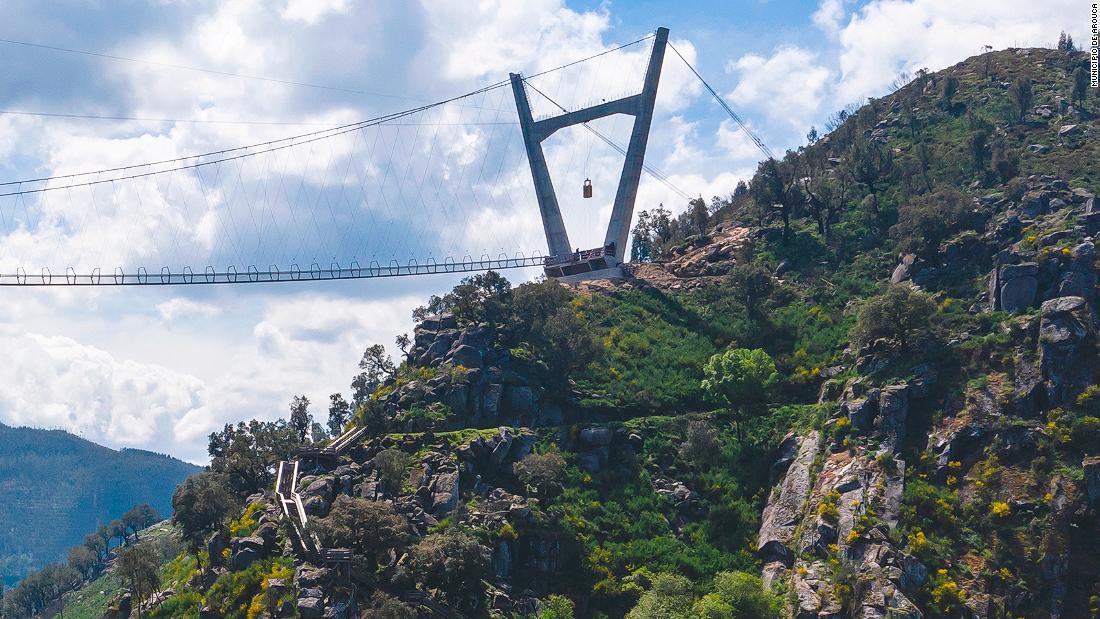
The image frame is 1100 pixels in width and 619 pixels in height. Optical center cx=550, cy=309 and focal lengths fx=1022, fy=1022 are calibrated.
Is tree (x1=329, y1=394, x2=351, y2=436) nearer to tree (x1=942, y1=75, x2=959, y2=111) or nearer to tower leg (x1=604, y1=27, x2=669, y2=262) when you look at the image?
tower leg (x1=604, y1=27, x2=669, y2=262)

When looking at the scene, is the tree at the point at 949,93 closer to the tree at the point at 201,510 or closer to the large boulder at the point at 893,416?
the large boulder at the point at 893,416

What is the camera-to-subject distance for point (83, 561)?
4724 inches

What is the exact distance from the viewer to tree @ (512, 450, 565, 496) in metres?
66.7

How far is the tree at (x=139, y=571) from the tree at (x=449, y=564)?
19733 mm

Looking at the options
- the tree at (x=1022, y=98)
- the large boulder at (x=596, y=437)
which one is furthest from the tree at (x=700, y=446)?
the tree at (x=1022, y=98)

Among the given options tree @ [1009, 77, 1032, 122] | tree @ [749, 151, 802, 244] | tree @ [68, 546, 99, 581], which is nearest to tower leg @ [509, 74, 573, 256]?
tree @ [749, 151, 802, 244]

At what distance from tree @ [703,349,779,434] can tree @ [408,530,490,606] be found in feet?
82.4

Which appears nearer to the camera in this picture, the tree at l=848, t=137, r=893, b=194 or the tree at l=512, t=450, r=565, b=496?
the tree at l=512, t=450, r=565, b=496

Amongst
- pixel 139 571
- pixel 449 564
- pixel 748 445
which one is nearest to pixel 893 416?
pixel 748 445

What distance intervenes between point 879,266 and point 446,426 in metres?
41.2

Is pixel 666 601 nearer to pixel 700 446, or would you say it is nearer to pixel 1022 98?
pixel 700 446

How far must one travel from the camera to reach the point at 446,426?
75438 mm

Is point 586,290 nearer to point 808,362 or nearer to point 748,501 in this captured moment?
point 808,362

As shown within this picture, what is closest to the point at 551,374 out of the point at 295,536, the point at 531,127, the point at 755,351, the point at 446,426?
the point at 446,426
